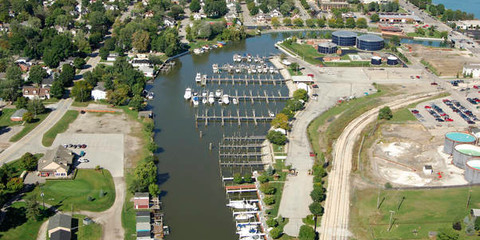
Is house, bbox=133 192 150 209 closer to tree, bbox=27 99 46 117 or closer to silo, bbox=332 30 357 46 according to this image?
tree, bbox=27 99 46 117

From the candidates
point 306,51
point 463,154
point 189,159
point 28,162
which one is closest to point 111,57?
point 306,51

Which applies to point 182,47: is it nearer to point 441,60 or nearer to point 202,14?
point 202,14

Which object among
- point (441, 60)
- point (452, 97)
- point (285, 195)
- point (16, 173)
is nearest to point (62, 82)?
point (16, 173)

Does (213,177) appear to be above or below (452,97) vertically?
below

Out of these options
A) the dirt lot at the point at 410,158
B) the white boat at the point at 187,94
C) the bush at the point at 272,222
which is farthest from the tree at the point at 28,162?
the dirt lot at the point at 410,158

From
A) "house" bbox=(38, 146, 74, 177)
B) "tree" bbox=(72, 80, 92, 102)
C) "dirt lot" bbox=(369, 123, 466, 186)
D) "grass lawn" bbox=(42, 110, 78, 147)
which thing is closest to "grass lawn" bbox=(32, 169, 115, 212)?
"house" bbox=(38, 146, 74, 177)

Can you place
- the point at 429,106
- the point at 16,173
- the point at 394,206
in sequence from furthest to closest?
1. the point at 429,106
2. the point at 16,173
3. the point at 394,206

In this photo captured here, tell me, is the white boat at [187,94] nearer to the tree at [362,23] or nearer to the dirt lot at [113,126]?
the dirt lot at [113,126]
